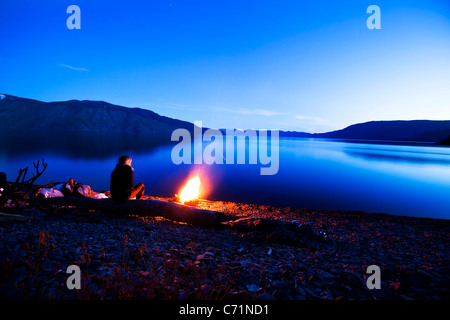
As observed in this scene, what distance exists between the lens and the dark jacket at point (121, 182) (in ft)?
24.6

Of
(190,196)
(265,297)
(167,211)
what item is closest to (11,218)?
(167,211)

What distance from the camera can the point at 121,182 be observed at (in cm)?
761

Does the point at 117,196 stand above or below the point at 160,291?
above

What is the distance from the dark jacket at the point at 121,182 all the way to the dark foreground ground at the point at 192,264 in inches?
39.6

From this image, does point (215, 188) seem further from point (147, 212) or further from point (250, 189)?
point (147, 212)

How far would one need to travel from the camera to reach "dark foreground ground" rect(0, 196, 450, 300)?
327 centimetres

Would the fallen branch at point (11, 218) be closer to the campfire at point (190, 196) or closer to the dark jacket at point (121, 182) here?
the dark jacket at point (121, 182)

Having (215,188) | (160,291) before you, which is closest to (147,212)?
(160,291)

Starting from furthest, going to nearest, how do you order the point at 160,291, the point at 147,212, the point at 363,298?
the point at 147,212 → the point at 363,298 → the point at 160,291

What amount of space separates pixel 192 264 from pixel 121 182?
5072mm

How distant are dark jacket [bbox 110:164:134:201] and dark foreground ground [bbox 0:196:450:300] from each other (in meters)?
1.01

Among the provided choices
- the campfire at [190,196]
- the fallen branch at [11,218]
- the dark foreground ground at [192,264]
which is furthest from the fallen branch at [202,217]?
the campfire at [190,196]

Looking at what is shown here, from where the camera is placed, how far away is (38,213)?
670 centimetres
